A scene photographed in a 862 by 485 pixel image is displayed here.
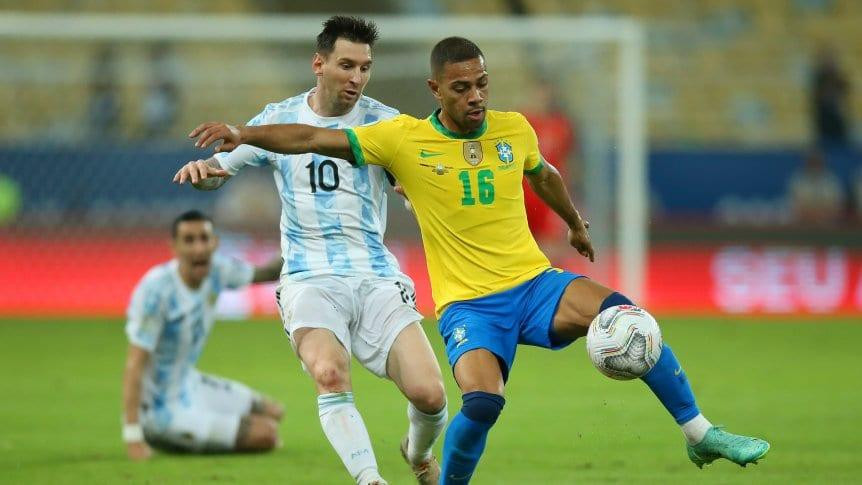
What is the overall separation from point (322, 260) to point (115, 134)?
1078cm

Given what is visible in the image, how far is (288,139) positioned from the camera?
5.91 metres

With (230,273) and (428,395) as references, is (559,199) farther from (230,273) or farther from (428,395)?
(230,273)

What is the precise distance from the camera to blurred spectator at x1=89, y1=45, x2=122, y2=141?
16.9 metres

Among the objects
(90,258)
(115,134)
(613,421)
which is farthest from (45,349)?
(613,421)

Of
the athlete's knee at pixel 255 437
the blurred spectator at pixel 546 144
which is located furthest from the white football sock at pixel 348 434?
the blurred spectator at pixel 546 144

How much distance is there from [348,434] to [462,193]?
3.85 feet

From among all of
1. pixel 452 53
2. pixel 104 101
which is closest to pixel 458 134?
pixel 452 53

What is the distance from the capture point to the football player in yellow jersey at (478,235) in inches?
237

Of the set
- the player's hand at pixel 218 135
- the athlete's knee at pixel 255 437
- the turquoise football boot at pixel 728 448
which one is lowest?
the athlete's knee at pixel 255 437

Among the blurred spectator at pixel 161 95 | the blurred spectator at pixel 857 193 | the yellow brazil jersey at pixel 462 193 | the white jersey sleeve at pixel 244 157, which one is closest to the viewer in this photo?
the yellow brazil jersey at pixel 462 193

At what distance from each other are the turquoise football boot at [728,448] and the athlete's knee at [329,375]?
154cm

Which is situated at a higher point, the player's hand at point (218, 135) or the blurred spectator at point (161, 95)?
the blurred spectator at point (161, 95)

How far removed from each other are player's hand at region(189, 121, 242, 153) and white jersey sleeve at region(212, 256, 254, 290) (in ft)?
9.25

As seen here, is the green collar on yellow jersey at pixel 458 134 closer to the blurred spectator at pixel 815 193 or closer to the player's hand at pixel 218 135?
the player's hand at pixel 218 135
